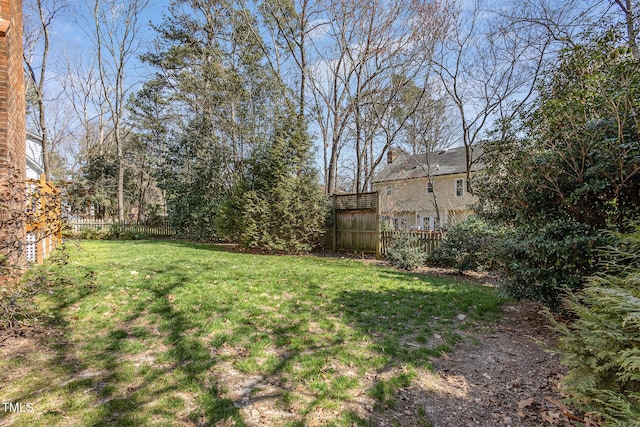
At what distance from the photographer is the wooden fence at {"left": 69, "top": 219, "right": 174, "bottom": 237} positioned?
1572cm

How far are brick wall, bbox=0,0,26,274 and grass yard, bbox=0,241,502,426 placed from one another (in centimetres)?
85

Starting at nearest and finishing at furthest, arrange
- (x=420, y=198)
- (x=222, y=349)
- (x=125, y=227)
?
(x=222, y=349)
(x=125, y=227)
(x=420, y=198)

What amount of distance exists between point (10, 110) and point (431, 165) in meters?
20.8

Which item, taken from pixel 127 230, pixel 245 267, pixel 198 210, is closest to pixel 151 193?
pixel 127 230

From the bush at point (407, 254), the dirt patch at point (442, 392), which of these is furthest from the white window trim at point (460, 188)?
the dirt patch at point (442, 392)

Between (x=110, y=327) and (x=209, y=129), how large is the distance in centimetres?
1296

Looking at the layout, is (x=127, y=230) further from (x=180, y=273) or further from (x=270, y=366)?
(x=270, y=366)

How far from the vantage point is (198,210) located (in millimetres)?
14906

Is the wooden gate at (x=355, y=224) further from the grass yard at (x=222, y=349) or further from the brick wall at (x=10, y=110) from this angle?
the brick wall at (x=10, y=110)

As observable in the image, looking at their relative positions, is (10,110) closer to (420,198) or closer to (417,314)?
(417,314)

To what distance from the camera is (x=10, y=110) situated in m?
4.28

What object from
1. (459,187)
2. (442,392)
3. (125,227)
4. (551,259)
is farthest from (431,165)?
(442,392)

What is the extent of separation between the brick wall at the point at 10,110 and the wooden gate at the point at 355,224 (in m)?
8.64

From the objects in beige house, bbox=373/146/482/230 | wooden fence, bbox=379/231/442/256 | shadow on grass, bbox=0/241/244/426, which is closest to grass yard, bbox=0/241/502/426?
shadow on grass, bbox=0/241/244/426
